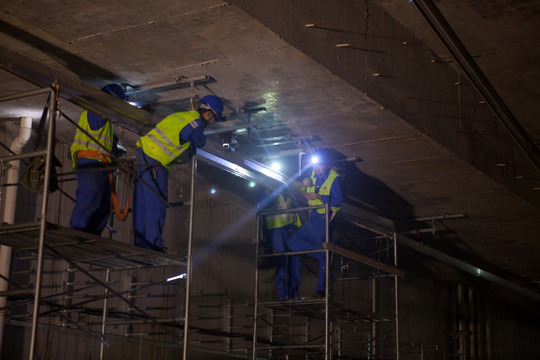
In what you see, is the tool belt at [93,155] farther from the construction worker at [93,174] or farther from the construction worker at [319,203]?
the construction worker at [319,203]

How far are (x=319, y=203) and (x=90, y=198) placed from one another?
5084 mm

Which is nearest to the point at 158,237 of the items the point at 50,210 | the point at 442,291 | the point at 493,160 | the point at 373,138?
the point at 50,210

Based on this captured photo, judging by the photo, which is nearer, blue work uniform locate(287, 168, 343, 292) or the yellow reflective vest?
blue work uniform locate(287, 168, 343, 292)

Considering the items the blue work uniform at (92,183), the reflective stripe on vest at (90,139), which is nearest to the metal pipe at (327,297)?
the blue work uniform at (92,183)

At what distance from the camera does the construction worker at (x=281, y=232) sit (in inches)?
528

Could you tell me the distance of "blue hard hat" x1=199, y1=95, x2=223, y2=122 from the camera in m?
9.86

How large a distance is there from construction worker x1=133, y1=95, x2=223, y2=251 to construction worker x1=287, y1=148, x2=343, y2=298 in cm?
286

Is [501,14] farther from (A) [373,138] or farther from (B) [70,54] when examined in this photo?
(B) [70,54]

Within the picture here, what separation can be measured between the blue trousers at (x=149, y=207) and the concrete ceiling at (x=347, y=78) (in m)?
1.00

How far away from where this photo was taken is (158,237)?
9.43 metres

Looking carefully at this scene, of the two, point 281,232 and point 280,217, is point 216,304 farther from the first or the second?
point 280,217

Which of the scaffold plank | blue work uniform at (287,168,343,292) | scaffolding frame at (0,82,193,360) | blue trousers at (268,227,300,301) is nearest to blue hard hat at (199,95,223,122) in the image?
scaffolding frame at (0,82,193,360)

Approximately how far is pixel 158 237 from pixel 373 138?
3942mm

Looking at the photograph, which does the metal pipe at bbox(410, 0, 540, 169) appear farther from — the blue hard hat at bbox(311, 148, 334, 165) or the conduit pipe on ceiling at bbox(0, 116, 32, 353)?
the conduit pipe on ceiling at bbox(0, 116, 32, 353)
